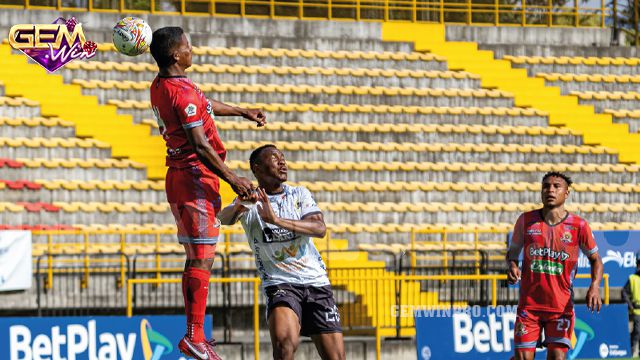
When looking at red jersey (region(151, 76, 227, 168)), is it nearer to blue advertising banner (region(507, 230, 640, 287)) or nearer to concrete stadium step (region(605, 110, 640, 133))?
blue advertising banner (region(507, 230, 640, 287))

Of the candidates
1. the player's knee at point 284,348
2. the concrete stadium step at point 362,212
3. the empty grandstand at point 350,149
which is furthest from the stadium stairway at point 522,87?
the player's knee at point 284,348

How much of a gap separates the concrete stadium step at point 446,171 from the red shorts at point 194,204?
1343 cm

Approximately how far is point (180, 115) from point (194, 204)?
1.88 ft

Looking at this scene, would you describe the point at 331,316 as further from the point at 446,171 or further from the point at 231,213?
the point at 446,171

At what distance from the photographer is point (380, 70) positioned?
81.0ft

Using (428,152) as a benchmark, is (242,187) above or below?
below

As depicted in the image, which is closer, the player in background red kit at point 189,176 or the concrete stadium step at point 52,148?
the player in background red kit at point 189,176

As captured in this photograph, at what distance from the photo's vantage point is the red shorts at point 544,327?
1062 centimetres

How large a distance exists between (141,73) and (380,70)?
15.6ft

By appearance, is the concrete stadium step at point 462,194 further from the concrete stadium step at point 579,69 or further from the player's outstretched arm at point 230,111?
the player's outstretched arm at point 230,111

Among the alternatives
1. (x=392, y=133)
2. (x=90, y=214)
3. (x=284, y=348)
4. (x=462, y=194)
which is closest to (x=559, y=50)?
(x=392, y=133)

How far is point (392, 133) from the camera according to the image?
76.4ft

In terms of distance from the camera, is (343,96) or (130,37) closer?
(130,37)

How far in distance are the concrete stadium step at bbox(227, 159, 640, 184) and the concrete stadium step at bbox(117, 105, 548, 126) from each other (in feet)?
3.82
